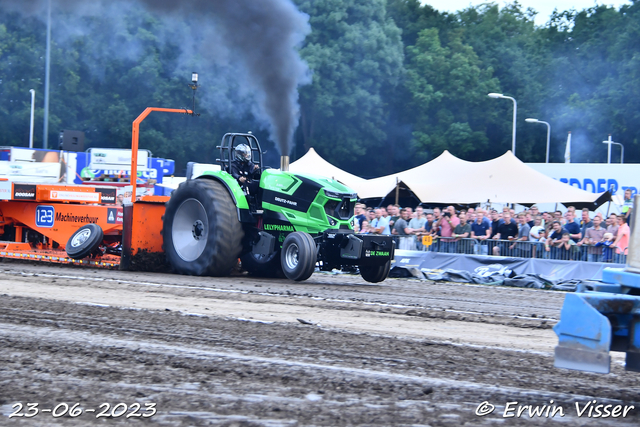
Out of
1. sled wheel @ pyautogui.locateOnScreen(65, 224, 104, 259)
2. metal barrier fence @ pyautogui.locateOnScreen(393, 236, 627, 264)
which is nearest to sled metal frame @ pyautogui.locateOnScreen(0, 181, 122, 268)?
sled wheel @ pyautogui.locateOnScreen(65, 224, 104, 259)

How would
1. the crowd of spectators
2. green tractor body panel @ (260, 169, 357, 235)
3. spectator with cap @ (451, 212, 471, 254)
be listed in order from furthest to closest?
spectator with cap @ (451, 212, 471, 254) → the crowd of spectators → green tractor body panel @ (260, 169, 357, 235)

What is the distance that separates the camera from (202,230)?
41.4ft

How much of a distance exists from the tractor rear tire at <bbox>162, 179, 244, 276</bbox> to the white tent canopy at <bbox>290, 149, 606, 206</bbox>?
32.7 feet

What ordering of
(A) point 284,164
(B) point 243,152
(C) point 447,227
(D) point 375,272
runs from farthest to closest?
1. (C) point 447,227
2. (A) point 284,164
3. (D) point 375,272
4. (B) point 243,152

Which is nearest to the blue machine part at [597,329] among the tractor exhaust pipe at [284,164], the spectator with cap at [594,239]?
the tractor exhaust pipe at [284,164]

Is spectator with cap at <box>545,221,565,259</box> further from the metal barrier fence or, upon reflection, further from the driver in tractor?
the driver in tractor

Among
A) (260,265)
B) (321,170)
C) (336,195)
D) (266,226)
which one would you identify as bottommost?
(260,265)

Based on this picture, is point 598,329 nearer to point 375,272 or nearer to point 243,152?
point 375,272

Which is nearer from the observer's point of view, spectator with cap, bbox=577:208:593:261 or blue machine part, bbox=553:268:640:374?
blue machine part, bbox=553:268:640:374

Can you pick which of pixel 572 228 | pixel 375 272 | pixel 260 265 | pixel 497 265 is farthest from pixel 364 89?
pixel 375 272

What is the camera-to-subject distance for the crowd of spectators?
47.0ft

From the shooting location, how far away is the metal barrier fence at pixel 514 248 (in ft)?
46.7

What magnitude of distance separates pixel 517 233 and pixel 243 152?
6133mm

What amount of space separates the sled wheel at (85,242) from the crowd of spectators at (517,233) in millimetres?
5374
